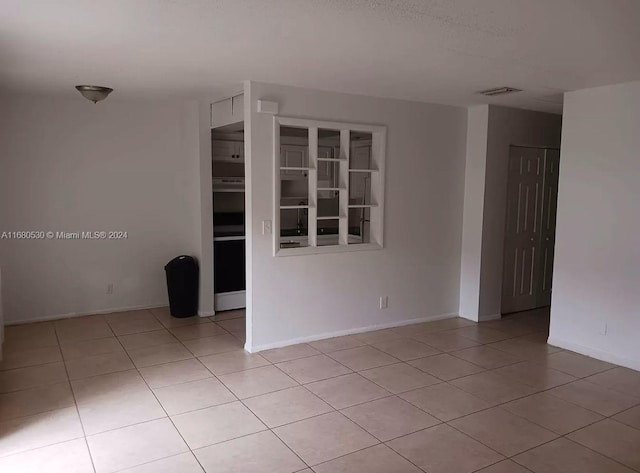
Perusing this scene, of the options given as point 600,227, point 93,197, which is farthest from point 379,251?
point 93,197

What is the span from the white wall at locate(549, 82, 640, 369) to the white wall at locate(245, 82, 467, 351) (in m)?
1.26

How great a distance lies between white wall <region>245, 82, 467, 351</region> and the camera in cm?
451

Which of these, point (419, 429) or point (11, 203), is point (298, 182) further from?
point (419, 429)

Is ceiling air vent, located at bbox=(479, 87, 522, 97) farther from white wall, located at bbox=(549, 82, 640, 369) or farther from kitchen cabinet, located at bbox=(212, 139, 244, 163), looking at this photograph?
kitchen cabinet, located at bbox=(212, 139, 244, 163)

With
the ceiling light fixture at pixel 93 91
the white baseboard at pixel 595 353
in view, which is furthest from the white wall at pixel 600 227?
the ceiling light fixture at pixel 93 91

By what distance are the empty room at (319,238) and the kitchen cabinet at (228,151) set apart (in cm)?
2

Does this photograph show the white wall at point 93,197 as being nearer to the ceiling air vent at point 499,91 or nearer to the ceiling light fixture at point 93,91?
Result: the ceiling light fixture at point 93,91

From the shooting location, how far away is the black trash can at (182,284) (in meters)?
5.61

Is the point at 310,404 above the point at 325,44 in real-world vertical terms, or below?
below

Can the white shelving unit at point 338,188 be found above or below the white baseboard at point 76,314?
above

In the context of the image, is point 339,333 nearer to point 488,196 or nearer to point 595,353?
point 488,196

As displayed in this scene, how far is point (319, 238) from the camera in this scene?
5.57 metres

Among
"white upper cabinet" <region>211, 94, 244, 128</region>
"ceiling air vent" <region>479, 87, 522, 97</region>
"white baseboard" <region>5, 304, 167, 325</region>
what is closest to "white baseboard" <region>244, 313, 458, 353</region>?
"white baseboard" <region>5, 304, 167, 325</region>

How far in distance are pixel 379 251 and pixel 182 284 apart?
2.25 meters
